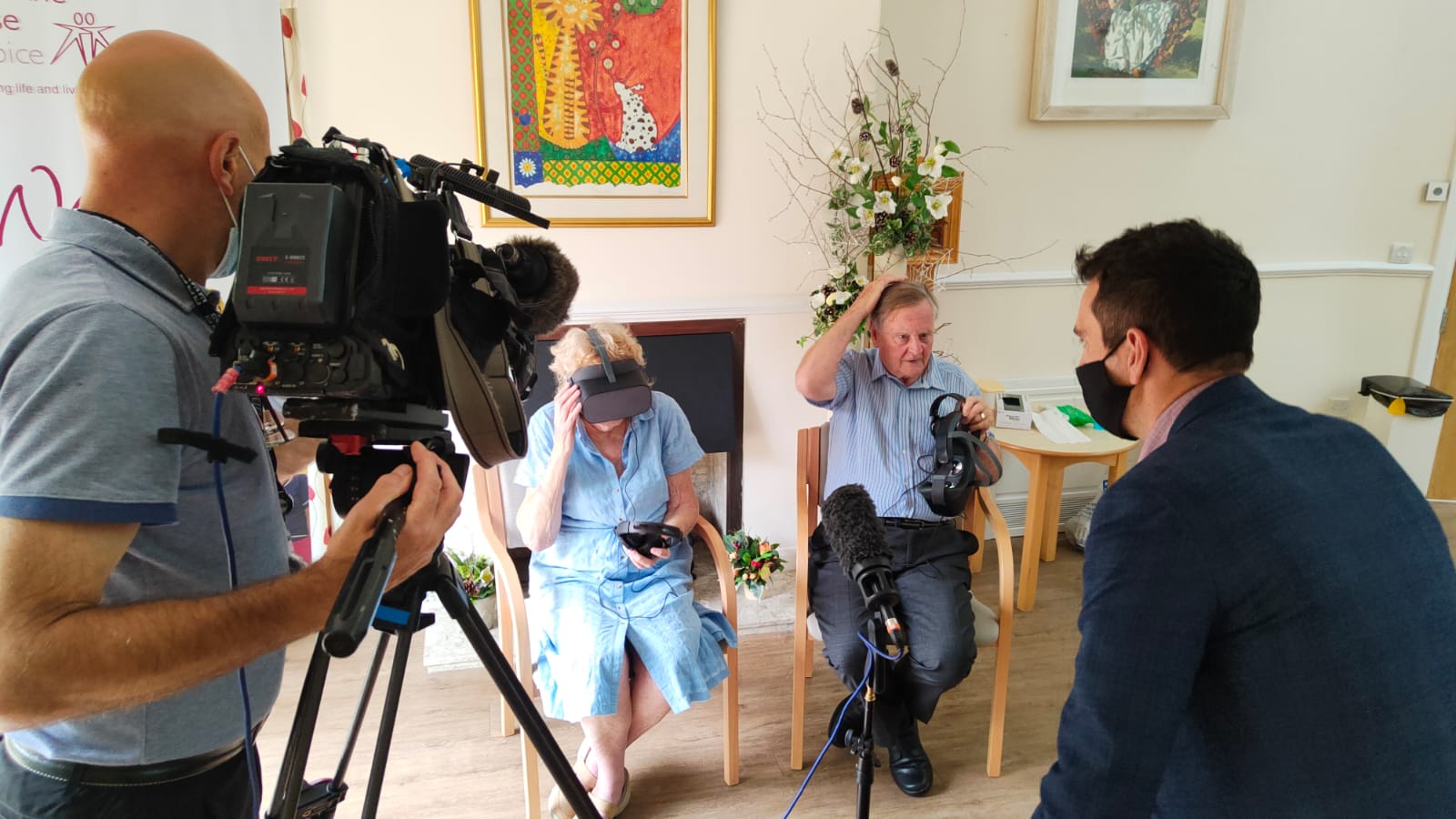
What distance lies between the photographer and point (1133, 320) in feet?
3.91

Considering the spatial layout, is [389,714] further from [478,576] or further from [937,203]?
[937,203]

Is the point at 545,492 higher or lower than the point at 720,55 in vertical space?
lower

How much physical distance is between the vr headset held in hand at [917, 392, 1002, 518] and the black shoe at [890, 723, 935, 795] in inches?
24.4

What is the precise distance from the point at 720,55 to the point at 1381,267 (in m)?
3.24

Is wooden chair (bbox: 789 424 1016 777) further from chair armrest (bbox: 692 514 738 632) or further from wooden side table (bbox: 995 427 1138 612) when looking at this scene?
wooden side table (bbox: 995 427 1138 612)

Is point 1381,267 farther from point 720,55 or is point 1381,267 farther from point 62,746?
point 62,746


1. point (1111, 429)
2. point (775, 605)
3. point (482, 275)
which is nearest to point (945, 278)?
point (775, 605)

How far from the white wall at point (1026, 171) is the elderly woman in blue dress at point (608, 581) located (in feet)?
2.64

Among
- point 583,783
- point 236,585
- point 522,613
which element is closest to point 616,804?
point 583,783

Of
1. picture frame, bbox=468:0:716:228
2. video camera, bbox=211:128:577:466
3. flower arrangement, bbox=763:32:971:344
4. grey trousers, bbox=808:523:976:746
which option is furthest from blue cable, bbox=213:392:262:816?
flower arrangement, bbox=763:32:971:344

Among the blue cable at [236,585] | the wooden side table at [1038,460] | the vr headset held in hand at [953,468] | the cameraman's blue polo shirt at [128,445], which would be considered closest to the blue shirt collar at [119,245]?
the cameraman's blue polo shirt at [128,445]

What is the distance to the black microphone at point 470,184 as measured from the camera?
2.98 feet

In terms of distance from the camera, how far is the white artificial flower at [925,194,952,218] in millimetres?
2513

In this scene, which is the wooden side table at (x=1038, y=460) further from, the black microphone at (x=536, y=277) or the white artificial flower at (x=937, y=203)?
the black microphone at (x=536, y=277)
